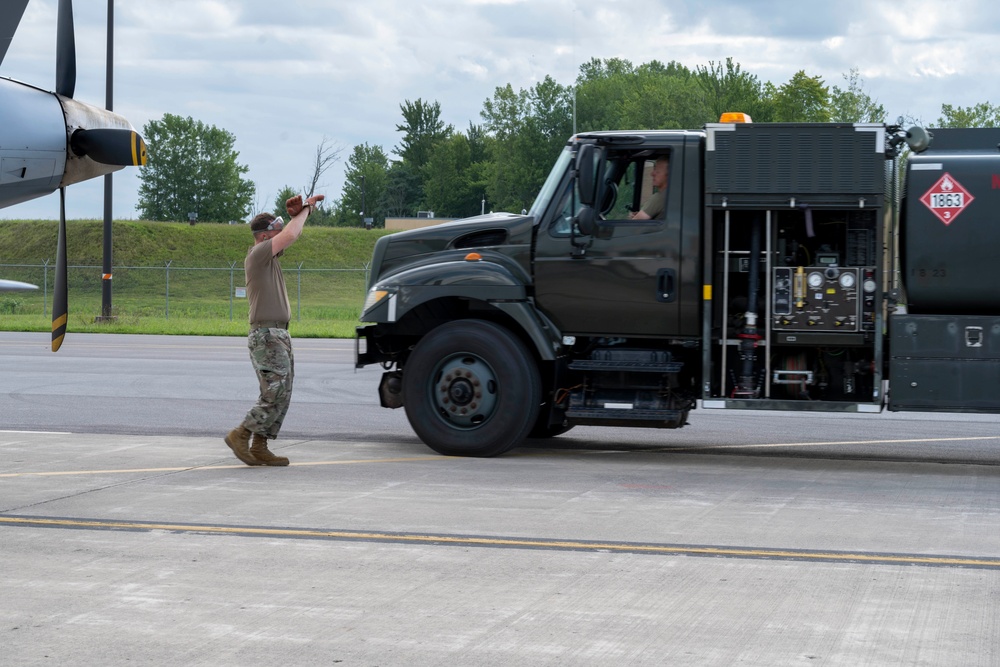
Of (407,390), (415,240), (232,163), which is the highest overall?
(232,163)

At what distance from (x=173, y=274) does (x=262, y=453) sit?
52.8 metres

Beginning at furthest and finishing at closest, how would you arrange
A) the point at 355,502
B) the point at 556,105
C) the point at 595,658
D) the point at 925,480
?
the point at 556,105 → the point at 925,480 → the point at 355,502 → the point at 595,658

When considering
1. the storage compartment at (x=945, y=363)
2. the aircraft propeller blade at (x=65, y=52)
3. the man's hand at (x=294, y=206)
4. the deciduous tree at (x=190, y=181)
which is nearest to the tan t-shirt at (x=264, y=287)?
the man's hand at (x=294, y=206)

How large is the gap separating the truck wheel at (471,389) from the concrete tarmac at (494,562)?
310 millimetres

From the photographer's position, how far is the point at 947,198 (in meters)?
9.77

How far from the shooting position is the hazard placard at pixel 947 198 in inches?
383

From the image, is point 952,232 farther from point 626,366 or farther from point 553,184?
point 553,184

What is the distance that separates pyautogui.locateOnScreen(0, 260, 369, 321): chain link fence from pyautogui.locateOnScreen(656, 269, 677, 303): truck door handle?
35579 mm

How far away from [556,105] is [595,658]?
327 feet

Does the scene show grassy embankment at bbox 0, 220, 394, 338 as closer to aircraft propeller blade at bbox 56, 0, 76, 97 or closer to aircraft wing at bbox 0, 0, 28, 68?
aircraft propeller blade at bbox 56, 0, 76, 97

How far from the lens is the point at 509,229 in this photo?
422 inches

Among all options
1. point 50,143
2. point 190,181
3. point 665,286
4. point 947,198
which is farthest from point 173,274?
point 947,198

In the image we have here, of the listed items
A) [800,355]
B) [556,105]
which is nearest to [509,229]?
[800,355]

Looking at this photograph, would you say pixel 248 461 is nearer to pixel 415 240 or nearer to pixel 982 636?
pixel 415 240
